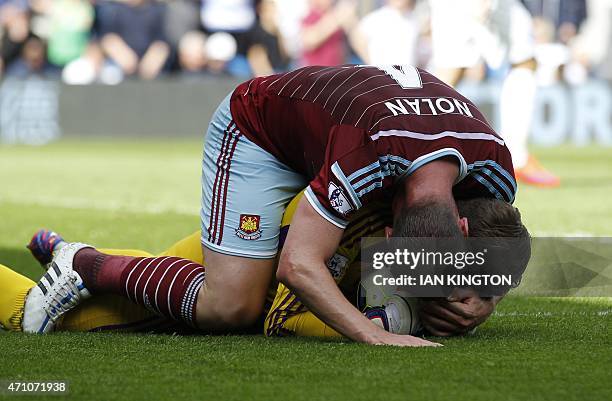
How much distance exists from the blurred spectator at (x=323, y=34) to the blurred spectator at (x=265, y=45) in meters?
0.68

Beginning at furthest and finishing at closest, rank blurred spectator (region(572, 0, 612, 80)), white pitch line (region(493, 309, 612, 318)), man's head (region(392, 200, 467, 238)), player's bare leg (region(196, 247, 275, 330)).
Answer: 1. blurred spectator (region(572, 0, 612, 80))
2. white pitch line (region(493, 309, 612, 318))
3. player's bare leg (region(196, 247, 275, 330))
4. man's head (region(392, 200, 467, 238))

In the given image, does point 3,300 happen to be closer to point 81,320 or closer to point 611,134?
point 81,320

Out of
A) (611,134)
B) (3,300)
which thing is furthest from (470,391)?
(611,134)

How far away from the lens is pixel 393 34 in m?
14.1

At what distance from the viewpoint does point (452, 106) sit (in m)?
3.90

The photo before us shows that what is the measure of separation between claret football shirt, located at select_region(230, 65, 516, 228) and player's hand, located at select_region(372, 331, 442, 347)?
0.36 metres

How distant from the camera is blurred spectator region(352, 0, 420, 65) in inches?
554

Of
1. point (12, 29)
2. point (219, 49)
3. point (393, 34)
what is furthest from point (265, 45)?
point (12, 29)

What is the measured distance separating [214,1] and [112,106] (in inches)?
78.5

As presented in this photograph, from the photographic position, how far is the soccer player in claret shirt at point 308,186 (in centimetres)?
365

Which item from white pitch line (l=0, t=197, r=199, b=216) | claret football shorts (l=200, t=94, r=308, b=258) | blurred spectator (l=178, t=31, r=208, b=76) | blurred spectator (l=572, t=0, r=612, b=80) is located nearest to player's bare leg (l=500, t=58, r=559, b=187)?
white pitch line (l=0, t=197, r=199, b=216)

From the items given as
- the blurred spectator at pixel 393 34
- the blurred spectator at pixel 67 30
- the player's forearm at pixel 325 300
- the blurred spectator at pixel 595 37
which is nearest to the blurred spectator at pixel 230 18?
the blurred spectator at pixel 67 30

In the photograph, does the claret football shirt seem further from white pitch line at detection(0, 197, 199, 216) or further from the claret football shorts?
white pitch line at detection(0, 197, 199, 216)

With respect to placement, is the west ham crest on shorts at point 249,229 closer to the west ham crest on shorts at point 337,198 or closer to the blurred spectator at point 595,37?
the west ham crest on shorts at point 337,198
